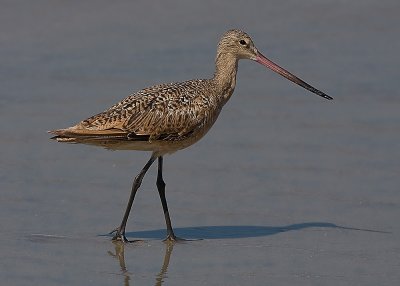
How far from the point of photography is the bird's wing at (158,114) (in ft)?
26.6

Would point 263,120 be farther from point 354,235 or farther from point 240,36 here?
point 354,235

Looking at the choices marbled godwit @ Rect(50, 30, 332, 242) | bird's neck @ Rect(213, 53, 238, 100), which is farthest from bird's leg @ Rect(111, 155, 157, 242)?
bird's neck @ Rect(213, 53, 238, 100)

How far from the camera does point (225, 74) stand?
8883 millimetres

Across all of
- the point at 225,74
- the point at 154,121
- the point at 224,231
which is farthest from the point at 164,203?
the point at 225,74

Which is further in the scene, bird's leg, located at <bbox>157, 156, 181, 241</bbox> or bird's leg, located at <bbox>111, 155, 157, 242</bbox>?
bird's leg, located at <bbox>157, 156, 181, 241</bbox>

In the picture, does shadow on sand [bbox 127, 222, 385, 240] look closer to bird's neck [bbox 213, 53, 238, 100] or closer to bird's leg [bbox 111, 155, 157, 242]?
bird's leg [bbox 111, 155, 157, 242]

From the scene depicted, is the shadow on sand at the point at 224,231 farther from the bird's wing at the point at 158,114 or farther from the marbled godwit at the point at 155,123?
the bird's wing at the point at 158,114

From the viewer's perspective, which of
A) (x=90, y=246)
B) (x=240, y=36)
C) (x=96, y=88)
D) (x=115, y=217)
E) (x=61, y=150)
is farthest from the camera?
(x=96, y=88)

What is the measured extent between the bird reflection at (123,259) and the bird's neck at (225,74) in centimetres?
136

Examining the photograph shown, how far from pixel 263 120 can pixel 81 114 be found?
1491 millimetres

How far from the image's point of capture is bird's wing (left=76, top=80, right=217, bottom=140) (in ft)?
26.6

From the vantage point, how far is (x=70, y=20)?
12.6 m

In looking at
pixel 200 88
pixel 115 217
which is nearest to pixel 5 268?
pixel 115 217

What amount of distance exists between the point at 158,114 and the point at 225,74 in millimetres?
824
